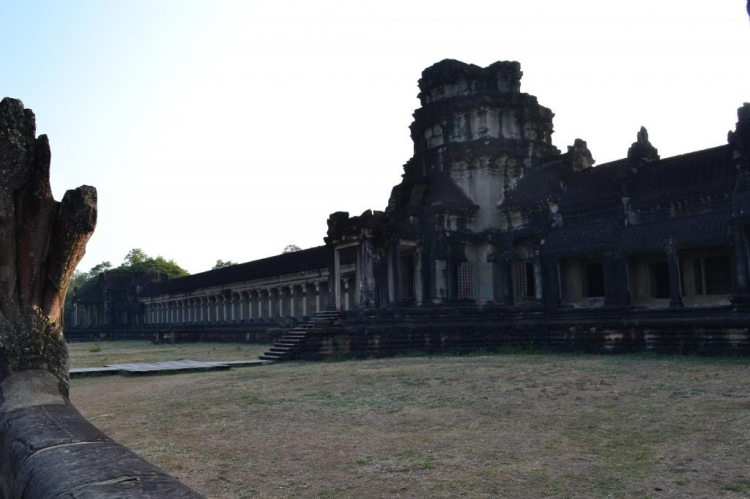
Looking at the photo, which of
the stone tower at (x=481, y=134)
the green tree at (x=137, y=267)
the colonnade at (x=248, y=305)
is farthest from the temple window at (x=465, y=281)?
the green tree at (x=137, y=267)

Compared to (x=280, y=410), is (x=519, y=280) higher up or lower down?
higher up

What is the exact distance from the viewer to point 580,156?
27188 mm

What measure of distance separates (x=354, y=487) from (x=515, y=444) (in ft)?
7.34

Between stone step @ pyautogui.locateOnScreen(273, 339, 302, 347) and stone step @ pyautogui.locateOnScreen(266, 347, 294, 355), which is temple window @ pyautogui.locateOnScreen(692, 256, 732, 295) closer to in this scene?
stone step @ pyautogui.locateOnScreen(273, 339, 302, 347)

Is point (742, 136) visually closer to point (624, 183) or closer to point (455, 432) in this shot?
point (624, 183)

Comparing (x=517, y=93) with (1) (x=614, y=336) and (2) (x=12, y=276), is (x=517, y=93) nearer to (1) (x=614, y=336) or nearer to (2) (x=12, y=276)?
(1) (x=614, y=336)

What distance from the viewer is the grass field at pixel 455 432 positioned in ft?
17.8

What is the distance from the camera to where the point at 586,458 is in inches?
241

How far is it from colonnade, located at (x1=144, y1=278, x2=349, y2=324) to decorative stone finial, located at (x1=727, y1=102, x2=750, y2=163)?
22.2 meters

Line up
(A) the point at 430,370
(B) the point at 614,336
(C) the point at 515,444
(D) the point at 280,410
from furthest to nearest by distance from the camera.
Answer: (B) the point at 614,336 < (A) the point at 430,370 < (D) the point at 280,410 < (C) the point at 515,444

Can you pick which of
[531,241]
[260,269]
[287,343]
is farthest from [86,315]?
[531,241]

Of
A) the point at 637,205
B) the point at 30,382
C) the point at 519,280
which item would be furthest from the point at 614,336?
the point at 30,382

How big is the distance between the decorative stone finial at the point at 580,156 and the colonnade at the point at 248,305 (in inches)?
596

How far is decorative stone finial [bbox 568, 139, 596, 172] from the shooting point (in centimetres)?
2683
